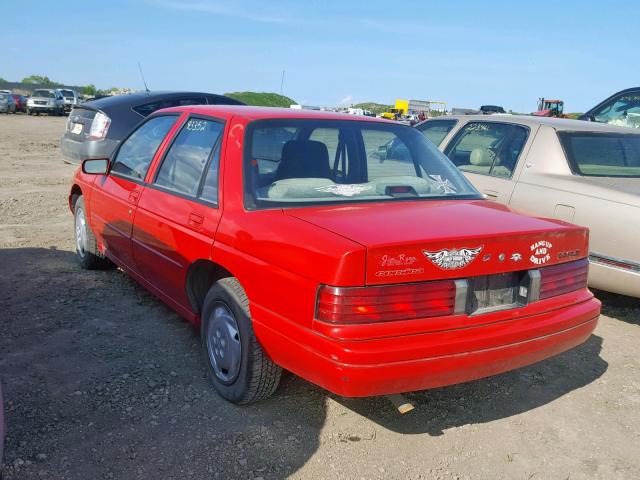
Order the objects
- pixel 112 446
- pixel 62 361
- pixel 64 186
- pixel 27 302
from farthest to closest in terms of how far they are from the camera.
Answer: pixel 64 186, pixel 27 302, pixel 62 361, pixel 112 446

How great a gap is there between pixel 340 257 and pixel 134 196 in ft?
7.39

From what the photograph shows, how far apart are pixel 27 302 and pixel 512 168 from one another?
4.22m

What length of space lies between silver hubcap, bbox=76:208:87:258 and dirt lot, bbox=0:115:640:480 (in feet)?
3.25

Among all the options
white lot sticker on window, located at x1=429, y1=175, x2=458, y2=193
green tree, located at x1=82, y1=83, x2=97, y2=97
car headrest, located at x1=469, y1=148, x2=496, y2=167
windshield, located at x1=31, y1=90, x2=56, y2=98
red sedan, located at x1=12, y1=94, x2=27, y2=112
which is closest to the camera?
white lot sticker on window, located at x1=429, y1=175, x2=458, y2=193

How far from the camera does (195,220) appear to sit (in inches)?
138

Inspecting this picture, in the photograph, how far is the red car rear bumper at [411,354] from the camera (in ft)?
8.52

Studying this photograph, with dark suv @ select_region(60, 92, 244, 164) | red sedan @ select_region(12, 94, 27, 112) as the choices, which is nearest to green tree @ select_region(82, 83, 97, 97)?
red sedan @ select_region(12, 94, 27, 112)

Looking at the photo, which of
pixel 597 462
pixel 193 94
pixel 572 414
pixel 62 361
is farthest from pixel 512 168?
pixel 193 94

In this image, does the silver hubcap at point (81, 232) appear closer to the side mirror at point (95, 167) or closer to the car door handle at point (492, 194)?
the side mirror at point (95, 167)

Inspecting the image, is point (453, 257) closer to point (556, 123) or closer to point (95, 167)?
point (95, 167)

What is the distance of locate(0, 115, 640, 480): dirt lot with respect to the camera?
2850 mm

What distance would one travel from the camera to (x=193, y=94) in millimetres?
9656

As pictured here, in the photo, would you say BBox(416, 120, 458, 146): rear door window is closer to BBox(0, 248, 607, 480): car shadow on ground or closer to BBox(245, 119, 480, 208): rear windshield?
BBox(245, 119, 480, 208): rear windshield

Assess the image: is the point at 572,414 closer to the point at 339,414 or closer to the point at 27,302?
the point at 339,414
